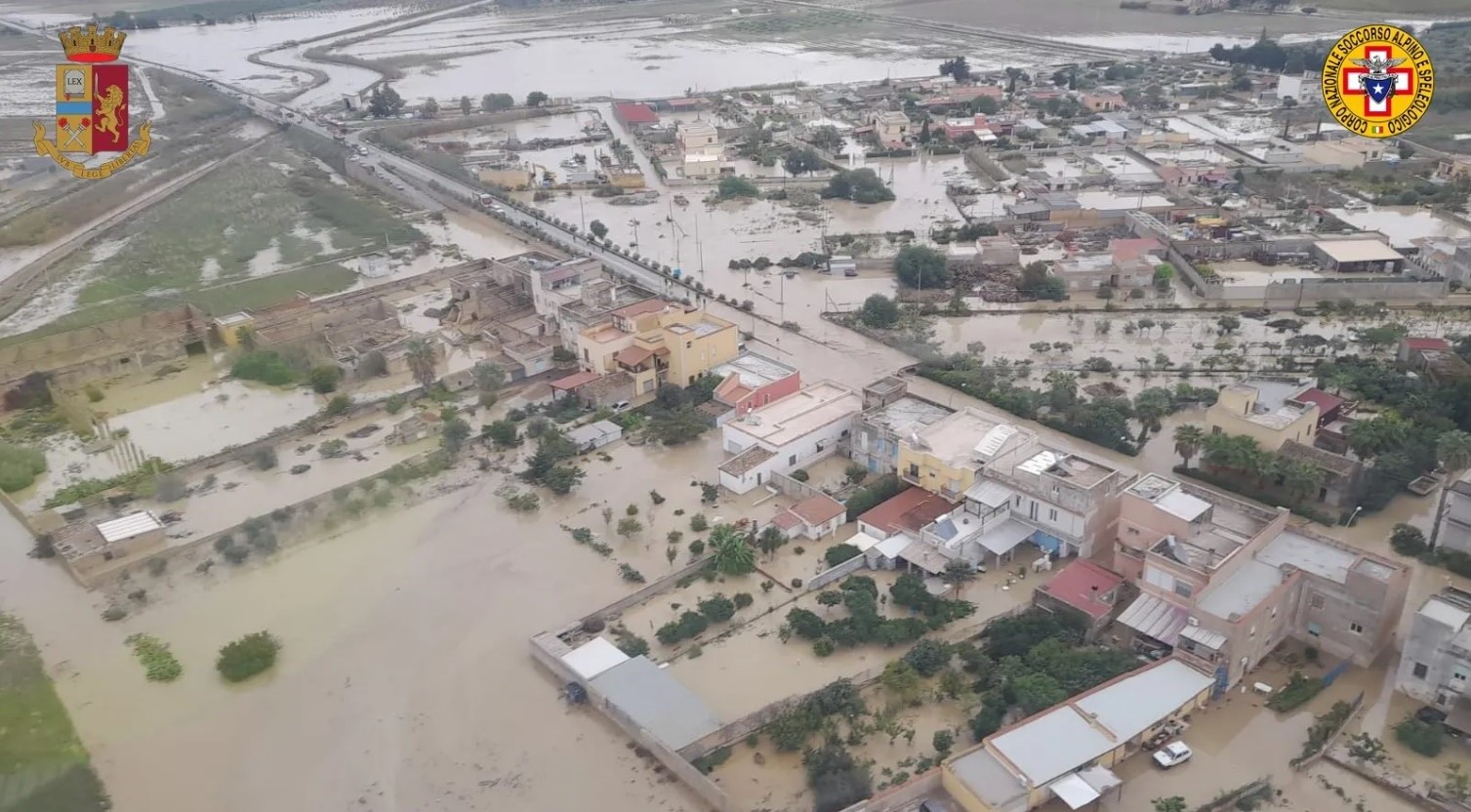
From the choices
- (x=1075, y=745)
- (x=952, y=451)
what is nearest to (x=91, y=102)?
(x=952, y=451)

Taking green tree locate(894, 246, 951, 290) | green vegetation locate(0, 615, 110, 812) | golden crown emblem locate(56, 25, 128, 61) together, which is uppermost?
golden crown emblem locate(56, 25, 128, 61)

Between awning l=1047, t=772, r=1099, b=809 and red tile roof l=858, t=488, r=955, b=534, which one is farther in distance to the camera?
red tile roof l=858, t=488, r=955, b=534

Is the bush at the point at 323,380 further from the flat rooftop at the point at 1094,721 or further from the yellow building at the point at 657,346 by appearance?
the flat rooftop at the point at 1094,721

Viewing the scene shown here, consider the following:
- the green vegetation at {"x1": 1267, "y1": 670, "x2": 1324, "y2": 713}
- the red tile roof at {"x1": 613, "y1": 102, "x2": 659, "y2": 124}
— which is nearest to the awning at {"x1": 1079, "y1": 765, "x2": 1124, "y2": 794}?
the green vegetation at {"x1": 1267, "y1": 670, "x2": 1324, "y2": 713}

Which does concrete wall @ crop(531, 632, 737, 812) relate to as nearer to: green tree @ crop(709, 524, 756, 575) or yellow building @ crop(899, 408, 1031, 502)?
green tree @ crop(709, 524, 756, 575)

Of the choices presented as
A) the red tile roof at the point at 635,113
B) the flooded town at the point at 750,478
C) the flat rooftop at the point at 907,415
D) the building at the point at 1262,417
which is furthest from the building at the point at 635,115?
the building at the point at 1262,417

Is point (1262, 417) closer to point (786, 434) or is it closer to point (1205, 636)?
point (1205, 636)

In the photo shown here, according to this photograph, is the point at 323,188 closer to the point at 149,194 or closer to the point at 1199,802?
the point at 149,194
